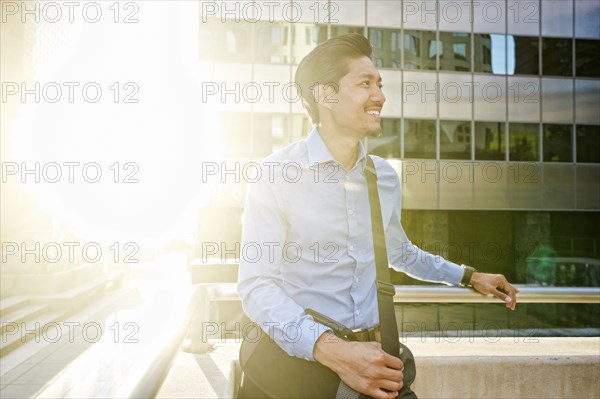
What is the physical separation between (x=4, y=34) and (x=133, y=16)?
15.9 m

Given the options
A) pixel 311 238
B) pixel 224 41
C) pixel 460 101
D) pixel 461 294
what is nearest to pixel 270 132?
pixel 224 41

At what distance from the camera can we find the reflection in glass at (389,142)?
19297 millimetres

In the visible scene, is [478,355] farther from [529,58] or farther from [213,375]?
[529,58]

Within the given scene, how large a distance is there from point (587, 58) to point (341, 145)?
76.4 feet

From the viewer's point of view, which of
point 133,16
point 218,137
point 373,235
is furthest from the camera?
point 218,137

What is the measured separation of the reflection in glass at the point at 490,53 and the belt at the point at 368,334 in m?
20.4

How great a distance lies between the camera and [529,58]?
66.2 feet

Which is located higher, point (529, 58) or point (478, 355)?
point (529, 58)

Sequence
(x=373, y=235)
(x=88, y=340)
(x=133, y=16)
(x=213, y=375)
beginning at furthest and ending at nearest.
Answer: (x=88, y=340) → (x=133, y=16) → (x=213, y=375) → (x=373, y=235)

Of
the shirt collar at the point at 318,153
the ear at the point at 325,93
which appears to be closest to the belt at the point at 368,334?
the shirt collar at the point at 318,153

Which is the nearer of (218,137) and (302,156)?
(302,156)

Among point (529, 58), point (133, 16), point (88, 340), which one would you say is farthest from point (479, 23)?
point (88, 340)

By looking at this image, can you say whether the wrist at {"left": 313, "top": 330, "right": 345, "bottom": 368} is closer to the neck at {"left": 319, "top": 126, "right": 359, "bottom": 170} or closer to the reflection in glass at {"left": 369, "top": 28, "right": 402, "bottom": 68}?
the neck at {"left": 319, "top": 126, "right": 359, "bottom": 170}

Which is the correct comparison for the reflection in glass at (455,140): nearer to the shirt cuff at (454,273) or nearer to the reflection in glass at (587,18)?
the reflection in glass at (587,18)
